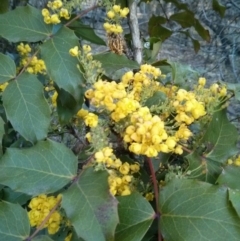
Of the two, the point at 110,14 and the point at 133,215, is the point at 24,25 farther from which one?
the point at 133,215

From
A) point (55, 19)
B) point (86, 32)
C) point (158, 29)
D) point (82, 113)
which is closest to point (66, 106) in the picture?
point (82, 113)

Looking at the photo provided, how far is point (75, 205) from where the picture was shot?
24.9 inches

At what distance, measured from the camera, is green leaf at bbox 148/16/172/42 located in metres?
1.39

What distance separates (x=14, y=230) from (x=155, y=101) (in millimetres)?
282

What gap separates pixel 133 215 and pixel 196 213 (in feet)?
0.29

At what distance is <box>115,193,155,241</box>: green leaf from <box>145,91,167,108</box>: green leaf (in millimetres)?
151

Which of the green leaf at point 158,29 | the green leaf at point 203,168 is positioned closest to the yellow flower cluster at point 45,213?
the green leaf at point 203,168

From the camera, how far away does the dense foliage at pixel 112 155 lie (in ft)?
2.07

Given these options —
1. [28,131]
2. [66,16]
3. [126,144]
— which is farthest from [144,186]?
[66,16]

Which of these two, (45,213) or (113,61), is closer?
(45,213)

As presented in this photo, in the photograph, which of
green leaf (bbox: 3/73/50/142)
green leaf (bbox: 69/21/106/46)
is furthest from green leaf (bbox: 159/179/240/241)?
green leaf (bbox: 69/21/106/46)

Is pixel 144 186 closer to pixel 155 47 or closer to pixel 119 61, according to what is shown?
pixel 119 61

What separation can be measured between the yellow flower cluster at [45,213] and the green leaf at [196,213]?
0.15m

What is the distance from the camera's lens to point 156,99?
0.75 meters
